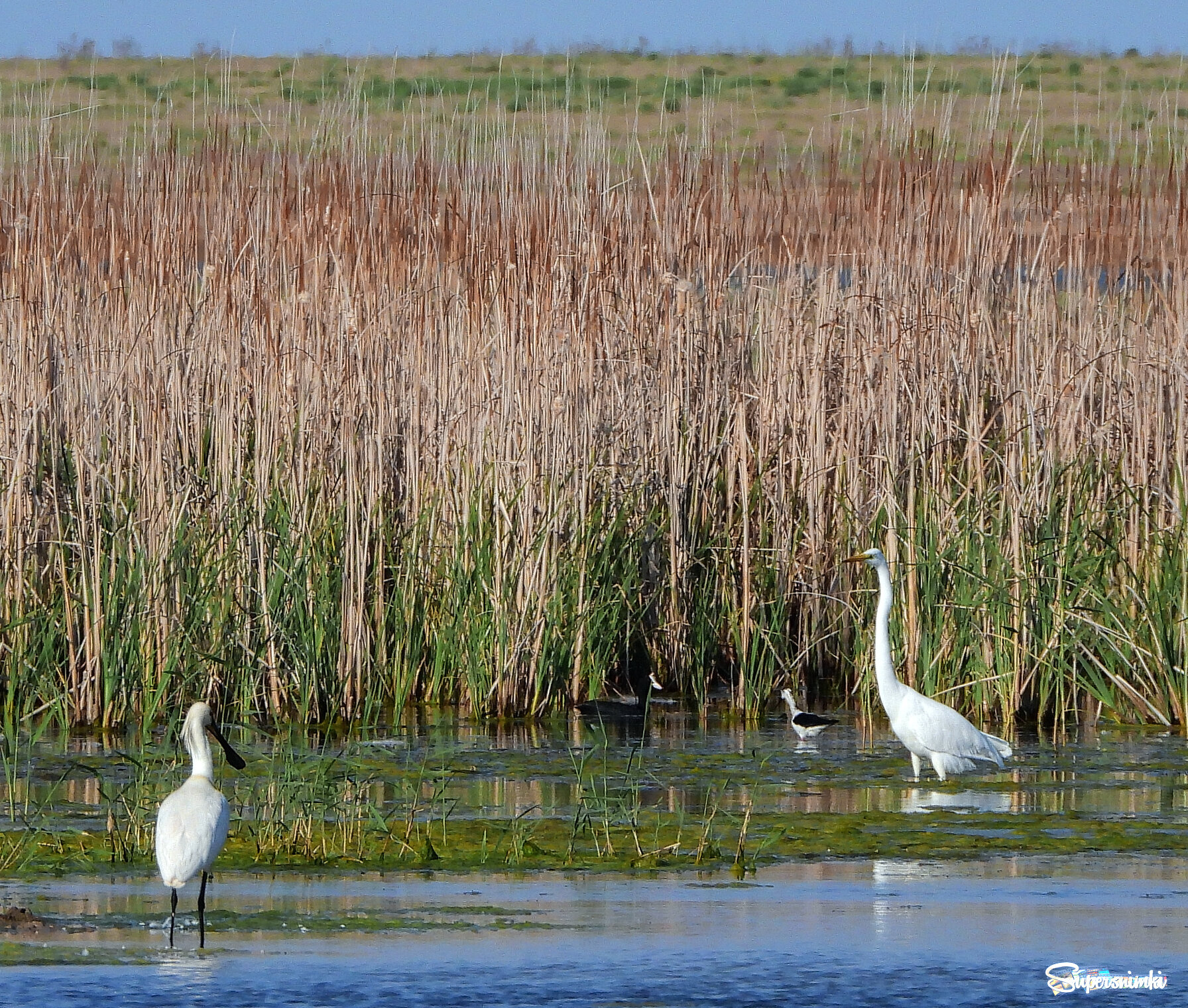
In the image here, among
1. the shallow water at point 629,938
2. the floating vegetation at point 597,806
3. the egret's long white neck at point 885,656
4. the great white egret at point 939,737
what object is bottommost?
the shallow water at point 629,938

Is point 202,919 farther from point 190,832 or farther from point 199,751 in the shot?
point 199,751

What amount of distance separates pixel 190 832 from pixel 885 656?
3275 mm

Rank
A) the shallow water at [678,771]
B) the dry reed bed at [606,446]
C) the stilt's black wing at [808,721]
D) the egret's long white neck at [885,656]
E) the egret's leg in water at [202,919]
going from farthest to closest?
1. the dry reed bed at [606,446]
2. the stilt's black wing at [808,721]
3. the egret's long white neck at [885,656]
4. the shallow water at [678,771]
5. the egret's leg in water at [202,919]

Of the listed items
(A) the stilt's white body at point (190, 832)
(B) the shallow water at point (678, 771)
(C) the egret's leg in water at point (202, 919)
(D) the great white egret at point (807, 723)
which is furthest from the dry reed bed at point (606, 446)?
(C) the egret's leg in water at point (202, 919)

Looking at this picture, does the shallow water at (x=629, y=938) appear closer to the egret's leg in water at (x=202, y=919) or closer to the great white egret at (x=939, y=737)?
the egret's leg in water at (x=202, y=919)

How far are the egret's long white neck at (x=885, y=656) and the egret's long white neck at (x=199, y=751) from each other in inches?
105

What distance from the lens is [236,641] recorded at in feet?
25.1

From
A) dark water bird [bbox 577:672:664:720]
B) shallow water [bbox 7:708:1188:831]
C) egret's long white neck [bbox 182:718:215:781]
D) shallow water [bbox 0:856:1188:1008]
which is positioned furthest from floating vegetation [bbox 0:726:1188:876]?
dark water bird [bbox 577:672:664:720]

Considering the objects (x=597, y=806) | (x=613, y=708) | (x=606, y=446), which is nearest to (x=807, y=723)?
(x=613, y=708)

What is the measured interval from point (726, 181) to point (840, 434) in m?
1.51

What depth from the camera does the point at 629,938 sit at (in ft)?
14.8

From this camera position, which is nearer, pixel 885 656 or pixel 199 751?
pixel 199 751

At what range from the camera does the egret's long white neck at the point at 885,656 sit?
275 inches

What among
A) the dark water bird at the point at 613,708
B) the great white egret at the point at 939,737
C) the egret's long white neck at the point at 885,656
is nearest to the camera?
the great white egret at the point at 939,737
